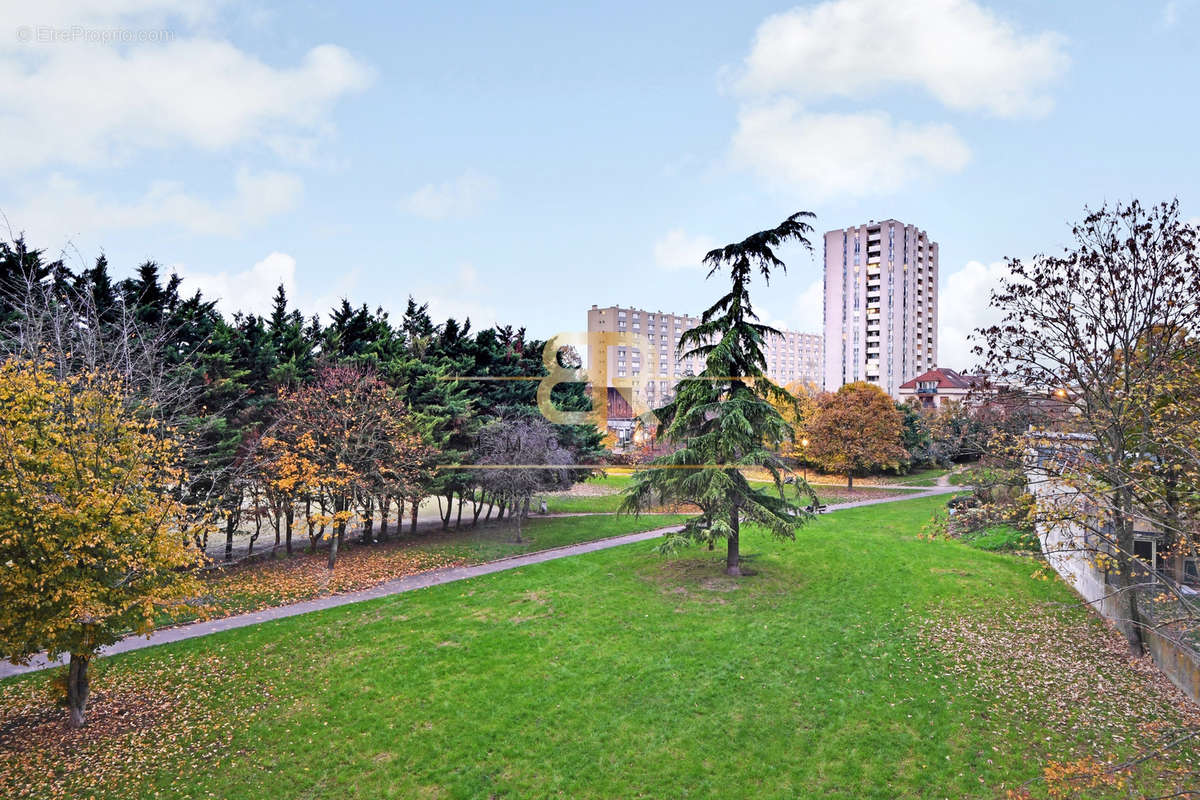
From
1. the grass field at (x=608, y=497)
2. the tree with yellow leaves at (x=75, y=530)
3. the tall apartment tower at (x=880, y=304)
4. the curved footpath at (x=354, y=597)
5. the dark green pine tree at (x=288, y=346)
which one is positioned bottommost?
the curved footpath at (x=354, y=597)

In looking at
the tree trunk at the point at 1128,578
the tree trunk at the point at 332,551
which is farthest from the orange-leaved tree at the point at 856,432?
the tree trunk at the point at 332,551

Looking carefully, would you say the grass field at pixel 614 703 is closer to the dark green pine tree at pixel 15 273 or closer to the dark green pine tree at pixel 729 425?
the dark green pine tree at pixel 729 425

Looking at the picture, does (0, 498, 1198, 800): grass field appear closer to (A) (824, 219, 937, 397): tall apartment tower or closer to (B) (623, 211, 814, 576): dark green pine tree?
(B) (623, 211, 814, 576): dark green pine tree

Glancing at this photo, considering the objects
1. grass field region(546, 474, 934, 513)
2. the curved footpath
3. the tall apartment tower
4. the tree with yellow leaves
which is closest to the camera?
the tree with yellow leaves

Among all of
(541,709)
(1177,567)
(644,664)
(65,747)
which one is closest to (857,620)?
(644,664)

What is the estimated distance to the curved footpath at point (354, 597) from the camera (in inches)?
486

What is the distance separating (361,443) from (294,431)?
2.25 meters

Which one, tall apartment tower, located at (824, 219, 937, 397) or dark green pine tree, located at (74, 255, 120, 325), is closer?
dark green pine tree, located at (74, 255, 120, 325)

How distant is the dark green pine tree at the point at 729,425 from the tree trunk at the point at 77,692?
39.8 ft

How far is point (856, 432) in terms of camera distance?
36.4 metres

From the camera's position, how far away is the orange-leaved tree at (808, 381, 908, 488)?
1439 inches

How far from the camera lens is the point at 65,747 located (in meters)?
8.70

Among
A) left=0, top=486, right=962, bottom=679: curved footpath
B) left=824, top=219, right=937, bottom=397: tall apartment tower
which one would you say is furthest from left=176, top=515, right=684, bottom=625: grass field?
left=824, top=219, right=937, bottom=397: tall apartment tower

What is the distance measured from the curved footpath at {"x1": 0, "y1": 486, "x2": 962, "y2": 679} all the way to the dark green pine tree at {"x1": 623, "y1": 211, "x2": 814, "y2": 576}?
19.7 feet
